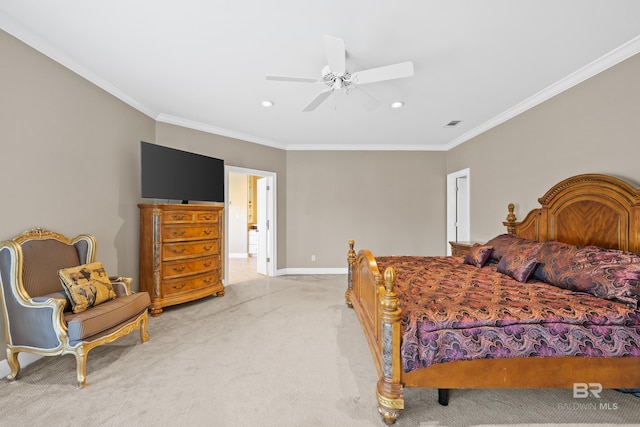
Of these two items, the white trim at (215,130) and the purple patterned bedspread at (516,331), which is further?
the white trim at (215,130)

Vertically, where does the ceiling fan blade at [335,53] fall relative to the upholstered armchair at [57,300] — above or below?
above

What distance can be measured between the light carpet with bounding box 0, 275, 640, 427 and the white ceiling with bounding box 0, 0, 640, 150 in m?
2.68

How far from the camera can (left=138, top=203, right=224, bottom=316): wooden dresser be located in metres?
3.50

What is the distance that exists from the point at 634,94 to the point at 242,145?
192 inches

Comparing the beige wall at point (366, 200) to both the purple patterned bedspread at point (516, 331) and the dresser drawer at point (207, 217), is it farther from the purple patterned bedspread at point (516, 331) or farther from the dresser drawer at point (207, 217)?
the purple patterned bedspread at point (516, 331)

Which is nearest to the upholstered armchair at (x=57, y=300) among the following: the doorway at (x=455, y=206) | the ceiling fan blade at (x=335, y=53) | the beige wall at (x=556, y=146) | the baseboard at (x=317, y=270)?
the ceiling fan blade at (x=335, y=53)

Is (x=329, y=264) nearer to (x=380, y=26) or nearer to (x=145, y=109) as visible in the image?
(x=145, y=109)

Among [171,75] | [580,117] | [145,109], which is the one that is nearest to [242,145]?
[145,109]

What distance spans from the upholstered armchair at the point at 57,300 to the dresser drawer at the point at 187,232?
0.89 meters

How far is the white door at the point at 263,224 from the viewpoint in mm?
5652

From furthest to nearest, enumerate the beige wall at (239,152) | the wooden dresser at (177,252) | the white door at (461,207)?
the white door at (461,207) → the beige wall at (239,152) → the wooden dresser at (177,252)

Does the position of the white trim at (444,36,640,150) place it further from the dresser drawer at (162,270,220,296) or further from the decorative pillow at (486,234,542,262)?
the dresser drawer at (162,270,220,296)

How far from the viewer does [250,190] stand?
8312 millimetres

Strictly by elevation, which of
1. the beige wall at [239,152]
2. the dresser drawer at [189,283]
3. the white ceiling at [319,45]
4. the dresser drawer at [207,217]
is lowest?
the dresser drawer at [189,283]
